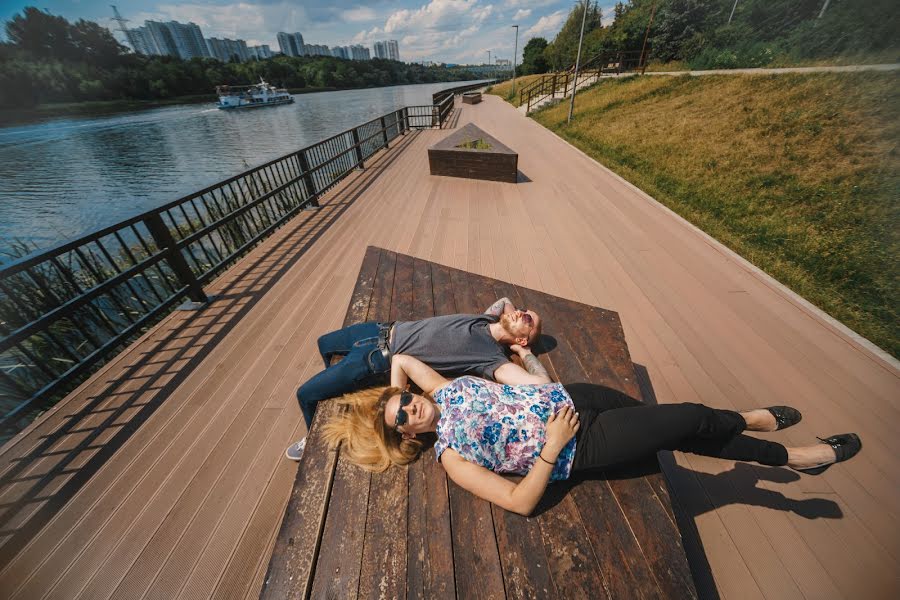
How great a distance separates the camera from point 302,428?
2.41m

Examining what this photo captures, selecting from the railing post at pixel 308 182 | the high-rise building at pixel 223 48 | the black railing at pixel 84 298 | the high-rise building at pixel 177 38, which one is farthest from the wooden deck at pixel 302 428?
the high-rise building at pixel 223 48

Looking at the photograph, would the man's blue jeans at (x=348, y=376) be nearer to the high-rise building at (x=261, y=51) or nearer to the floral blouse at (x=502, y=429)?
the floral blouse at (x=502, y=429)

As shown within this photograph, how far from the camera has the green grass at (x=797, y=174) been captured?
3865mm

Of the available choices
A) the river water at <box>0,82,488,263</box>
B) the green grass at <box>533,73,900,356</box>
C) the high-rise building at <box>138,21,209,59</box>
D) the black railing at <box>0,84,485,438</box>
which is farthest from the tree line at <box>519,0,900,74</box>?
the high-rise building at <box>138,21,209,59</box>

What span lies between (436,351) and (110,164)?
1023 inches

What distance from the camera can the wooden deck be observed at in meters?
1.76

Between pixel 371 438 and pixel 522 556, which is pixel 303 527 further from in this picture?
pixel 522 556

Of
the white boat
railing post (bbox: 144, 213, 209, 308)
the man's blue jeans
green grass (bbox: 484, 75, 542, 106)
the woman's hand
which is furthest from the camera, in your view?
the white boat

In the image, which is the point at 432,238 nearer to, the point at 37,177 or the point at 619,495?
the point at 619,495

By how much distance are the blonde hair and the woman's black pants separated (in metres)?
0.84

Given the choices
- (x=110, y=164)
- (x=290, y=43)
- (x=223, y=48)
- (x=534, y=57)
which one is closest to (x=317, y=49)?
(x=290, y=43)

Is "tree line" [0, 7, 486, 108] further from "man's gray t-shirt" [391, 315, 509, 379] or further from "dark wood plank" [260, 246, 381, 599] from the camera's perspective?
"dark wood plank" [260, 246, 381, 599]

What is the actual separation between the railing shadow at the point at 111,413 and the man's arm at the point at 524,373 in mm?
2764

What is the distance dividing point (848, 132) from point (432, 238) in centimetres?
785
